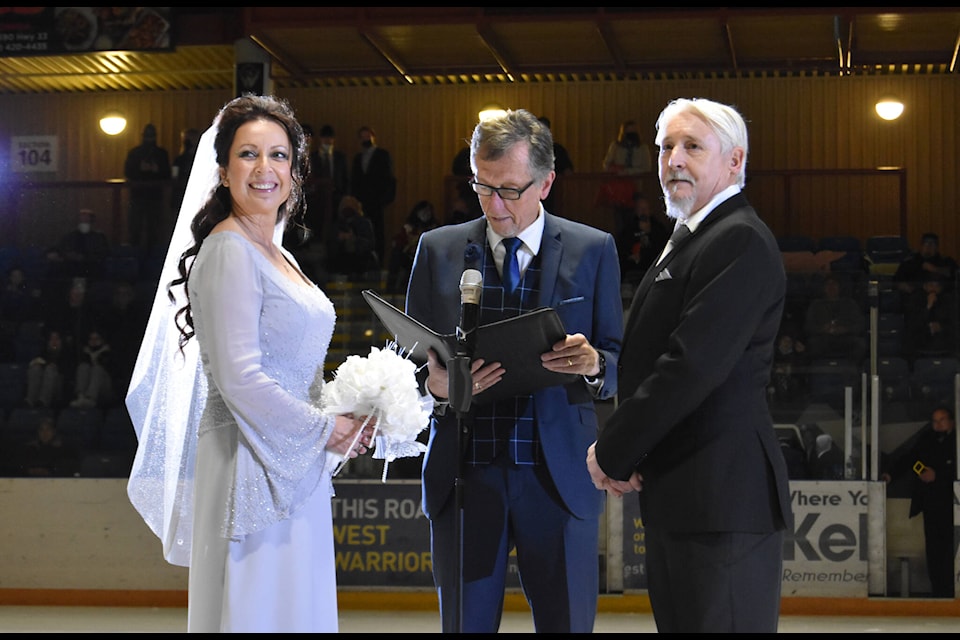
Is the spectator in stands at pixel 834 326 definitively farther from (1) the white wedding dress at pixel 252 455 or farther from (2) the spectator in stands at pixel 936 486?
(1) the white wedding dress at pixel 252 455

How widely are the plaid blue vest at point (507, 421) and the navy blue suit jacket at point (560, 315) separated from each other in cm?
3

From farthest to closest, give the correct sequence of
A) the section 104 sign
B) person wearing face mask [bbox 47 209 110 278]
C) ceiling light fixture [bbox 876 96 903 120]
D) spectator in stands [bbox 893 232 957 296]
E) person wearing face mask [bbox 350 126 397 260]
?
the section 104 sign, ceiling light fixture [bbox 876 96 903 120], person wearing face mask [bbox 350 126 397 260], person wearing face mask [bbox 47 209 110 278], spectator in stands [bbox 893 232 957 296]

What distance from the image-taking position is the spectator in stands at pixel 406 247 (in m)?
10.0

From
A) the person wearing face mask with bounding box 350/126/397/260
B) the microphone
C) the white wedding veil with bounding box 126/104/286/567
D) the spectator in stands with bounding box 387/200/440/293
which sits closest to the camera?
the microphone

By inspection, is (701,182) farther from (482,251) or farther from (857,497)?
(857,497)

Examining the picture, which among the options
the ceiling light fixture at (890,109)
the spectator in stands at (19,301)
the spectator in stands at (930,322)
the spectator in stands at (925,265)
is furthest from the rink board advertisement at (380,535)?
the ceiling light fixture at (890,109)

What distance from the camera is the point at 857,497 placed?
23.9ft

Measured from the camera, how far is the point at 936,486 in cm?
728

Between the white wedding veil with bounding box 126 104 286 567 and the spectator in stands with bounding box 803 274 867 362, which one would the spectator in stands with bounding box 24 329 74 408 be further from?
the white wedding veil with bounding box 126 104 286 567

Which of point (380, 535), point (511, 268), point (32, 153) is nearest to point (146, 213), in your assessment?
point (32, 153)

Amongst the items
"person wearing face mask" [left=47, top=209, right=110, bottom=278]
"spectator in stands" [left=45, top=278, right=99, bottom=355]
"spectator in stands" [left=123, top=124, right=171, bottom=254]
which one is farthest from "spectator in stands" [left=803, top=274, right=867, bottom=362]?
"spectator in stands" [left=123, top=124, right=171, bottom=254]

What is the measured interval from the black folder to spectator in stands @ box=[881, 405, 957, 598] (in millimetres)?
5033

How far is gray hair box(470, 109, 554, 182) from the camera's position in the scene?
10.2ft

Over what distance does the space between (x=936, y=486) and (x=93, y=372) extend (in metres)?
5.61
